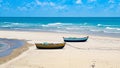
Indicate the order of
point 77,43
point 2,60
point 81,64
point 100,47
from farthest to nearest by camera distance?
point 77,43, point 100,47, point 2,60, point 81,64

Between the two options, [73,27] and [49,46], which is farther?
[73,27]

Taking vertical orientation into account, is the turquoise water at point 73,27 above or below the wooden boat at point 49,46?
below

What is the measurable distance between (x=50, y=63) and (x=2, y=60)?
3947 millimetres

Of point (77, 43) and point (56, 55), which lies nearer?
point (56, 55)

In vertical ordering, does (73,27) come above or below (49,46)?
below

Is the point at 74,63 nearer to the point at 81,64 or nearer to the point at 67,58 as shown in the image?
the point at 81,64

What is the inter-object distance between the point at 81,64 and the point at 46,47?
8.41m

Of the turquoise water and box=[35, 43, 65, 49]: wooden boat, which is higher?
box=[35, 43, 65, 49]: wooden boat

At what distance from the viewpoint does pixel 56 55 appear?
2452cm

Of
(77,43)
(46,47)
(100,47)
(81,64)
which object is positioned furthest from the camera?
(77,43)

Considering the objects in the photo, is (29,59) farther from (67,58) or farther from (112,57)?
(112,57)

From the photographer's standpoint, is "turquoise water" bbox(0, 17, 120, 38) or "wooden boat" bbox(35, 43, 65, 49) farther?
"turquoise water" bbox(0, 17, 120, 38)

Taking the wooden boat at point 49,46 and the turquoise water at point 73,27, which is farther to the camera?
the turquoise water at point 73,27

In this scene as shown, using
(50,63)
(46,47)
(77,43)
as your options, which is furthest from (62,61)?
(77,43)
